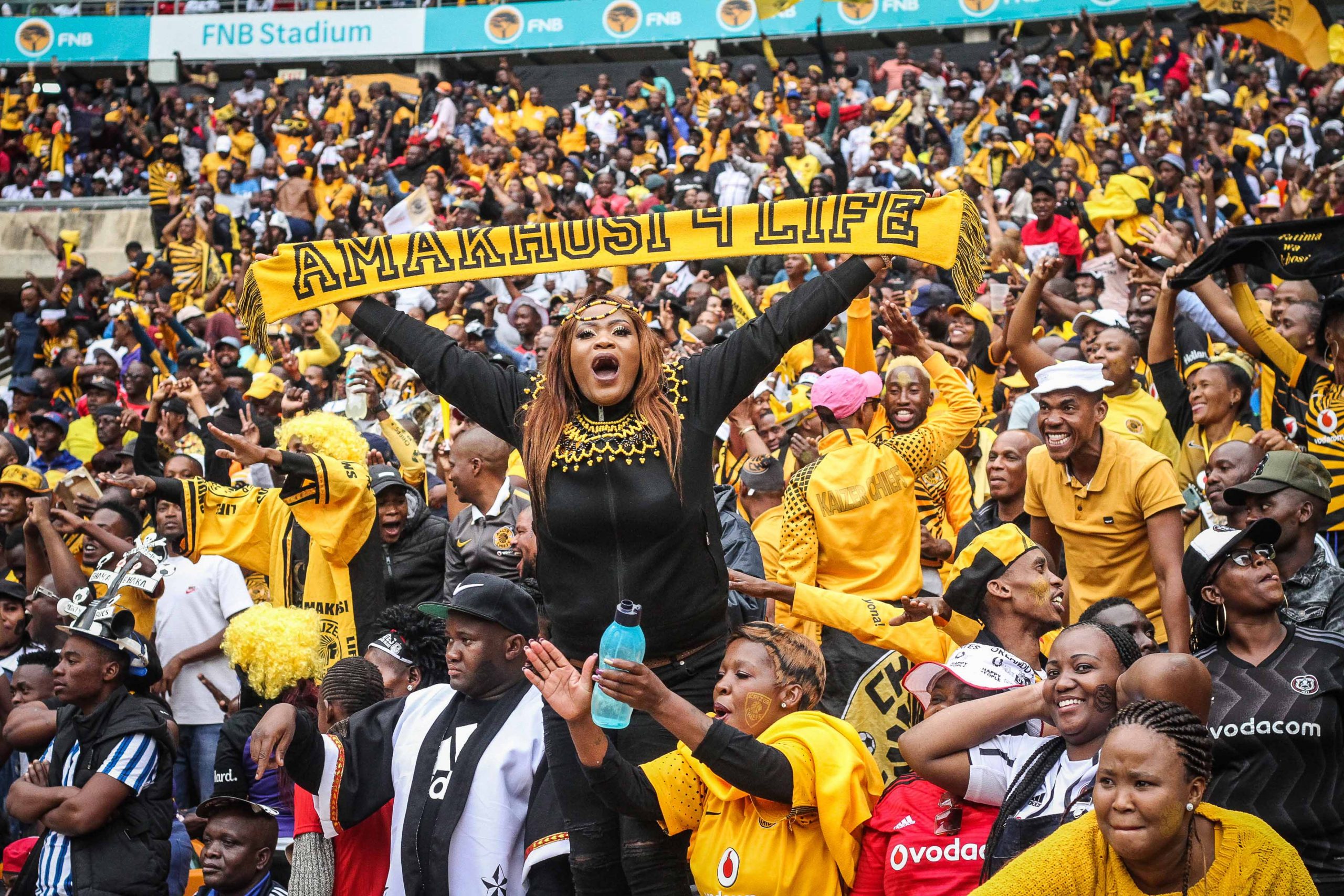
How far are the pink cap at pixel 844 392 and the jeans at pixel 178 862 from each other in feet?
10.3

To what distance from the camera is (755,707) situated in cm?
397

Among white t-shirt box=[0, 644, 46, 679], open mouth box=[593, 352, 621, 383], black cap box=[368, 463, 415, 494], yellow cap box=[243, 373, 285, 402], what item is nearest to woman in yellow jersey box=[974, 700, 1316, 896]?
open mouth box=[593, 352, 621, 383]

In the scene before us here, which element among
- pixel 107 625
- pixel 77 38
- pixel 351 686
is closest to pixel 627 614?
pixel 351 686

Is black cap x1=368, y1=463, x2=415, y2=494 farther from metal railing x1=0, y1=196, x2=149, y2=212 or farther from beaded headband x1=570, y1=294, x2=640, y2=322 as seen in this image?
metal railing x1=0, y1=196, x2=149, y2=212

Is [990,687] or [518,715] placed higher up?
[990,687]

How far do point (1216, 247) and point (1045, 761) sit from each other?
10.9 feet

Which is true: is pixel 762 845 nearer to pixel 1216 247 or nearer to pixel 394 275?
pixel 394 275

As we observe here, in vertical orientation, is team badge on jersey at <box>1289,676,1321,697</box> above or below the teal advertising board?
below

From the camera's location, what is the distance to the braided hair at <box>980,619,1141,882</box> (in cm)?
352

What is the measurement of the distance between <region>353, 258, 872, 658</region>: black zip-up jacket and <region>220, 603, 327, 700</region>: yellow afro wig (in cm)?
206

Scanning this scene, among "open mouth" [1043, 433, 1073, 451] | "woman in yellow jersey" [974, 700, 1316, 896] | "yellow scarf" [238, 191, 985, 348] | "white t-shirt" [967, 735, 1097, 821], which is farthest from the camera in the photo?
"open mouth" [1043, 433, 1073, 451]

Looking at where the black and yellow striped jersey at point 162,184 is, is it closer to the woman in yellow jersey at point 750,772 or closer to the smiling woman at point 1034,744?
the woman in yellow jersey at point 750,772

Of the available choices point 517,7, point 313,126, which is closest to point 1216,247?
point 313,126

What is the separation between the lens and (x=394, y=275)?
4.60 m
